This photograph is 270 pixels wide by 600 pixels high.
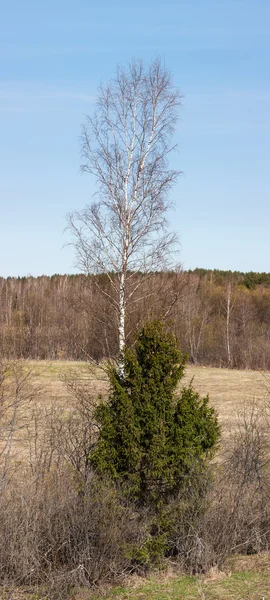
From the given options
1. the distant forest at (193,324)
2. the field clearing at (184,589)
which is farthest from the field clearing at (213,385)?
the field clearing at (184,589)

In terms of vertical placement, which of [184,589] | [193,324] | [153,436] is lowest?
[184,589]

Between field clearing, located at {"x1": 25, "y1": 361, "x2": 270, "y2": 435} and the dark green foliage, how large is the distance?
11.5 meters

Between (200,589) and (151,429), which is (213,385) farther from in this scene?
(200,589)

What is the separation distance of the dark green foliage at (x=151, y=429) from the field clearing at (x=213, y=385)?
11.5 m

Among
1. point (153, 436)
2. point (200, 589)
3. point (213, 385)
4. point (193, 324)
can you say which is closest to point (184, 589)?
point (200, 589)

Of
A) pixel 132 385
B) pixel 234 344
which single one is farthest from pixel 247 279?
pixel 132 385

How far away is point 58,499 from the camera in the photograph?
26.5 feet

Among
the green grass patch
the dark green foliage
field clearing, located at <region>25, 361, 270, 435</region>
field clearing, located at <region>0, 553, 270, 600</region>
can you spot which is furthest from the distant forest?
the green grass patch

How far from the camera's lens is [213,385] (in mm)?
30406

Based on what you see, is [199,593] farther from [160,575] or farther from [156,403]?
[156,403]

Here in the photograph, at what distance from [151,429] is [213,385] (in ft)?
74.3

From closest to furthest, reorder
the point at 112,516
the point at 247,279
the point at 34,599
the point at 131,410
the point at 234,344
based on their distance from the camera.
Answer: the point at 34,599 → the point at 112,516 → the point at 131,410 → the point at 234,344 → the point at 247,279

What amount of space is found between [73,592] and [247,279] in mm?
65828

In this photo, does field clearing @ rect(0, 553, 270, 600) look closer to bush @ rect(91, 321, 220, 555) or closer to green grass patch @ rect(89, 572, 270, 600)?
green grass patch @ rect(89, 572, 270, 600)
